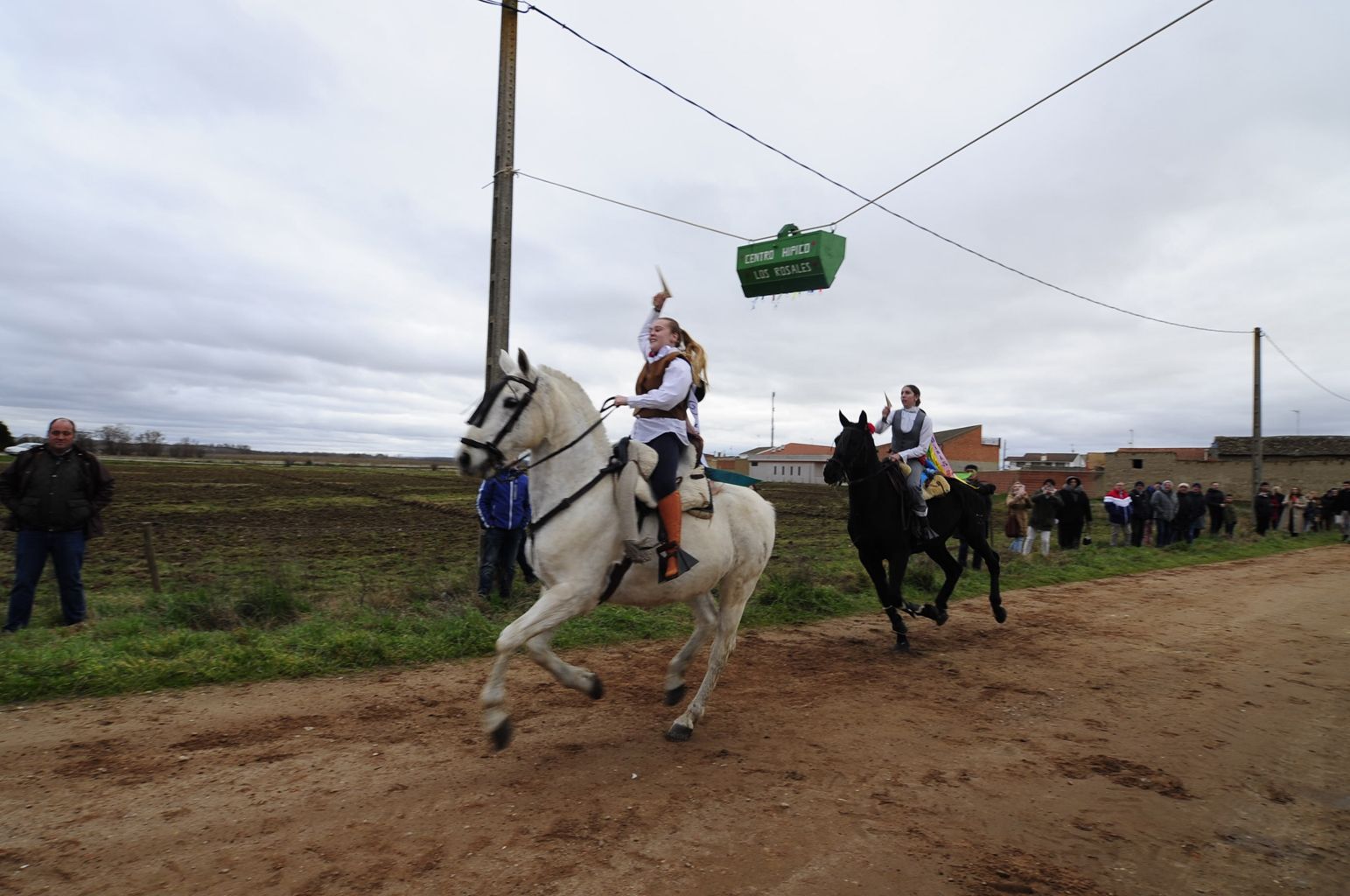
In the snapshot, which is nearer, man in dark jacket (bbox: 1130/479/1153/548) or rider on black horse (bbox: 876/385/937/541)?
rider on black horse (bbox: 876/385/937/541)

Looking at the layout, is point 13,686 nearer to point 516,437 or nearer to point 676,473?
point 516,437

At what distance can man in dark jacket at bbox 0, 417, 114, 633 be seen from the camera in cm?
745

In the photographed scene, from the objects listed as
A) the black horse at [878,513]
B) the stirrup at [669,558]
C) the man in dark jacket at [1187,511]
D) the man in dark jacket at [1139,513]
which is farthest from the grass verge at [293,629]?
the man in dark jacket at [1187,511]

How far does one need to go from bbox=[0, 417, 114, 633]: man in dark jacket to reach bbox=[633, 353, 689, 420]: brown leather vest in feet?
21.6

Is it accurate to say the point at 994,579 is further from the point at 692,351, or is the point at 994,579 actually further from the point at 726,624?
the point at 692,351

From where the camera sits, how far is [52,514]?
752 cm

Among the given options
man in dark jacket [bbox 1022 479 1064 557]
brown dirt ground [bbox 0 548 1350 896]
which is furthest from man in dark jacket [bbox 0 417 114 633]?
man in dark jacket [bbox 1022 479 1064 557]

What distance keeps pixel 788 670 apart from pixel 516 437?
3973 mm

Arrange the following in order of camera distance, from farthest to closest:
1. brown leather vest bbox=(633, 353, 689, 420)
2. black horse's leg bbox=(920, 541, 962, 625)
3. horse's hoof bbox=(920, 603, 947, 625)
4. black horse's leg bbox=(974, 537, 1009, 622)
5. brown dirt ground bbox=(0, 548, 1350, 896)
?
black horse's leg bbox=(974, 537, 1009, 622)
black horse's leg bbox=(920, 541, 962, 625)
horse's hoof bbox=(920, 603, 947, 625)
brown leather vest bbox=(633, 353, 689, 420)
brown dirt ground bbox=(0, 548, 1350, 896)

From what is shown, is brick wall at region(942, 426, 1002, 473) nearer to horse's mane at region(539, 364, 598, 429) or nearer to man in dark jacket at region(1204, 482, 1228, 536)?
man in dark jacket at region(1204, 482, 1228, 536)

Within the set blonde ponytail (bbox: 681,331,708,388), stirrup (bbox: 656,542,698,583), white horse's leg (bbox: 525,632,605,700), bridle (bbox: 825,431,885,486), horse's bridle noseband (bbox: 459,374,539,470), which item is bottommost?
white horse's leg (bbox: 525,632,605,700)

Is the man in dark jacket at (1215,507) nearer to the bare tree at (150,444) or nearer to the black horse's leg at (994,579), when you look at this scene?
the black horse's leg at (994,579)

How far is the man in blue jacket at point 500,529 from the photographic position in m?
9.05

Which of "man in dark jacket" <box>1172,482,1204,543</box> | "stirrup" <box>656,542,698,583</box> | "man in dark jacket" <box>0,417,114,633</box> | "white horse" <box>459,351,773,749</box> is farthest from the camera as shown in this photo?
"man in dark jacket" <box>1172,482,1204,543</box>
